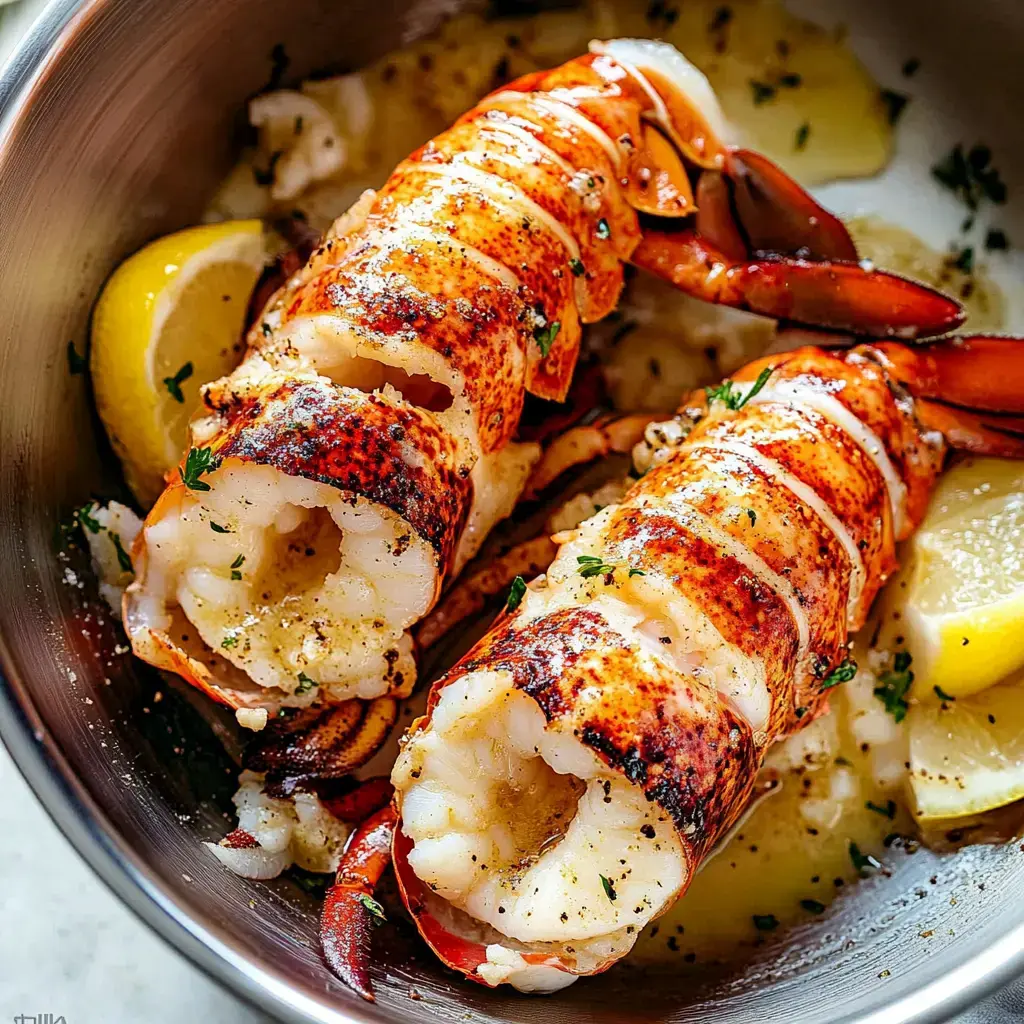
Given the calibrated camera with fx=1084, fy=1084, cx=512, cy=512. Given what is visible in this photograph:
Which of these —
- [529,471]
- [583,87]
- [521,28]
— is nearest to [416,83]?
[521,28]

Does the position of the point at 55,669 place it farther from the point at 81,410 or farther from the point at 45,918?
the point at 45,918

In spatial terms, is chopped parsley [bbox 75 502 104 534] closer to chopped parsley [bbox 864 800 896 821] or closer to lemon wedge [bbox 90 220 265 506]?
lemon wedge [bbox 90 220 265 506]

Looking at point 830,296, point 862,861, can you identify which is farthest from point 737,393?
point 862,861

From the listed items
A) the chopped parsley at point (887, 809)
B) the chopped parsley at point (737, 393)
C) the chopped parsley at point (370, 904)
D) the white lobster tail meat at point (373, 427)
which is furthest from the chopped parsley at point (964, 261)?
the chopped parsley at point (370, 904)

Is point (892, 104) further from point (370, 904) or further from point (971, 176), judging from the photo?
point (370, 904)

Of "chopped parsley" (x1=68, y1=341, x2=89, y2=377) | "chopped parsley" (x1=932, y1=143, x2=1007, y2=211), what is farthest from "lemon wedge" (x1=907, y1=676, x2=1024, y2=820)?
"chopped parsley" (x1=68, y1=341, x2=89, y2=377)

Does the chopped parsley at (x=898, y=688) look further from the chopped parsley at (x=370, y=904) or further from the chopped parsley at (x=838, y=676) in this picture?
the chopped parsley at (x=370, y=904)

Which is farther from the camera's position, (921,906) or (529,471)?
(529,471)
